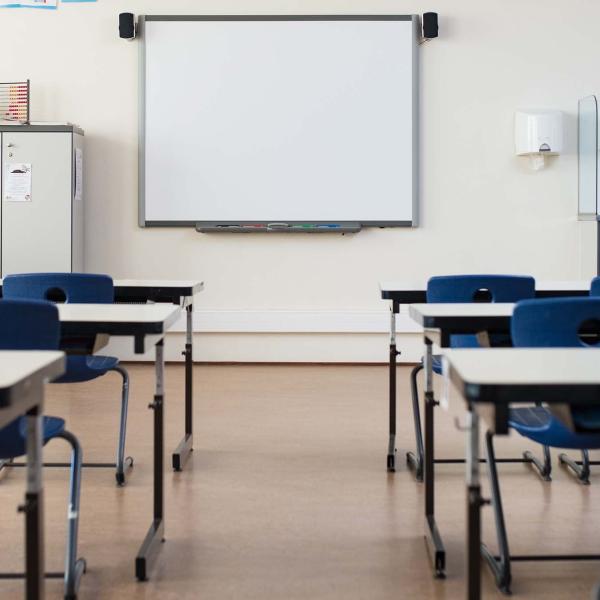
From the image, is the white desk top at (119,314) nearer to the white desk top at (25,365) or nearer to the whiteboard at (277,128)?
the white desk top at (25,365)

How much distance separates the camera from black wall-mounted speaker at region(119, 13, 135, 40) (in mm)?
5763

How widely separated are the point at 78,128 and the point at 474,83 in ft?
9.29

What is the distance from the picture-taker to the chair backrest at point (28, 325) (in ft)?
6.08

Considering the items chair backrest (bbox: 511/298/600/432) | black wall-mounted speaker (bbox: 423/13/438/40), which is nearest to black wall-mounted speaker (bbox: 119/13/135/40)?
black wall-mounted speaker (bbox: 423/13/438/40)

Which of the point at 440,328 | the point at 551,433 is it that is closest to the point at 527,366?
the point at 551,433

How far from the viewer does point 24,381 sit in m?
1.32

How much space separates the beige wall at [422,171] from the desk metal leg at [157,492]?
11.6 feet

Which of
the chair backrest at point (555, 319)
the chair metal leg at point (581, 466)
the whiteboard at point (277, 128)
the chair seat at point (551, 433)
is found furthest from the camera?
the whiteboard at point (277, 128)

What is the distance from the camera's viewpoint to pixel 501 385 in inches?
51.1

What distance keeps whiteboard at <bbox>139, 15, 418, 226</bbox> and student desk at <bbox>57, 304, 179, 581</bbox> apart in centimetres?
347

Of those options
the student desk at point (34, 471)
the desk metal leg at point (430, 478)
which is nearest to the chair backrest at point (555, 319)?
the desk metal leg at point (430, 478)

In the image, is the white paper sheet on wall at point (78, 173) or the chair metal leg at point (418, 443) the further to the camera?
the white paper sheet on wall at point (78, 173)

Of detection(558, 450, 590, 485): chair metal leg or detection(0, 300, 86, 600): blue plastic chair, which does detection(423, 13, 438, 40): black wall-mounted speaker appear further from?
detection(0, 300, 86, 600): blue plastic chair

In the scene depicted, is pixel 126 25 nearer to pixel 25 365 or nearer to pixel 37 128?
pixel 37 128
